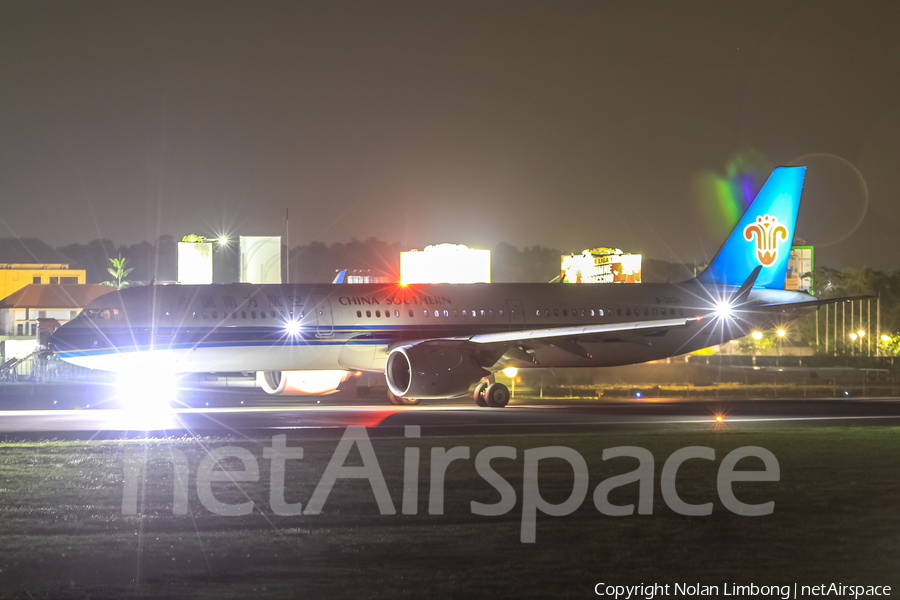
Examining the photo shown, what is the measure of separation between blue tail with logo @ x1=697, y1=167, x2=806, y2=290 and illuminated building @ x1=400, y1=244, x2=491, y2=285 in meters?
77.9

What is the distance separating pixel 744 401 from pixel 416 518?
1017 inches

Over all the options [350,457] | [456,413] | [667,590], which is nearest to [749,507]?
[667,590]

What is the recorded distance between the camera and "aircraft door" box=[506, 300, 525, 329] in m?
37.8

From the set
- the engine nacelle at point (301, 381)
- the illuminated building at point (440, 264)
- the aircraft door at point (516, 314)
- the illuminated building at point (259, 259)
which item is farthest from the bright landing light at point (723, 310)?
the illuminated building at point (440, 264)

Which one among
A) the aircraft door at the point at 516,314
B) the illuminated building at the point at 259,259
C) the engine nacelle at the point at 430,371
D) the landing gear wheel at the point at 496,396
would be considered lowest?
the landing gear wheel at the point at 496,396

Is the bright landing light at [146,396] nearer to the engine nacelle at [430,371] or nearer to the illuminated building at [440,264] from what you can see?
the engine nacelle at [430,371]

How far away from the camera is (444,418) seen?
2927cm

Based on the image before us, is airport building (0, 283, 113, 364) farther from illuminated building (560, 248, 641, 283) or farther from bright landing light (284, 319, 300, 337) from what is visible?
bright landing light (284, 319, 300, 337)

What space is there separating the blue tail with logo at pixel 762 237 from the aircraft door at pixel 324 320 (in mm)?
16419

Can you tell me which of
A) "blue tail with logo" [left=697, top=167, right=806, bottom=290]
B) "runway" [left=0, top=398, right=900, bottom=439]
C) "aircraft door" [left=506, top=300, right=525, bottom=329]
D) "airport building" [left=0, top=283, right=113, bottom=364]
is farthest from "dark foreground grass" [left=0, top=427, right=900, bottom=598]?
"airport building" [left=0, top=283, right=113, bottom=364]

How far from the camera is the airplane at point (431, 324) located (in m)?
33.2

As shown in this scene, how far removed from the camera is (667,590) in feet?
38.8

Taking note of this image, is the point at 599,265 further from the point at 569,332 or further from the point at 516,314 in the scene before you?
the point at 569,332

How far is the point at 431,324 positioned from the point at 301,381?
510 centimetres
